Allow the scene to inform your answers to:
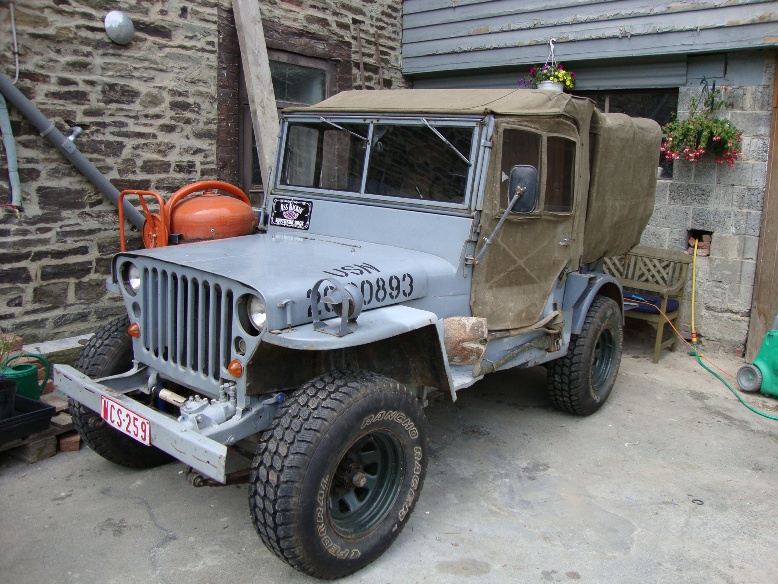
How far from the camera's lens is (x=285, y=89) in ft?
23.5

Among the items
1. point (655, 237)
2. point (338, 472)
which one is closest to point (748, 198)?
point (655, 237)

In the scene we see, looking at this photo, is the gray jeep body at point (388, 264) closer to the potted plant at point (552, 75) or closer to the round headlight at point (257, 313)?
the round headlight at point (257, 313)

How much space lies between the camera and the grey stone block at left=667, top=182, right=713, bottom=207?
6395 mm

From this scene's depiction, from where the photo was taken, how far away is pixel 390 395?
2.98m

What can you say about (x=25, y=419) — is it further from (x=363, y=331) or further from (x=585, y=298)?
(x=585, y=298)

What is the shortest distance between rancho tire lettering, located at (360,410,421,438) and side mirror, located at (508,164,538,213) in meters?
1.36

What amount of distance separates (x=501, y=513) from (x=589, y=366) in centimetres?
155

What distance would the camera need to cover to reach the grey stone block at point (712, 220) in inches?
248

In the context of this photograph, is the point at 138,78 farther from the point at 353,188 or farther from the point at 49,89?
the point at 353,188

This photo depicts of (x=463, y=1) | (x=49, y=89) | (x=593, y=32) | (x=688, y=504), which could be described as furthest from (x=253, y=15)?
(x=688, y=504)

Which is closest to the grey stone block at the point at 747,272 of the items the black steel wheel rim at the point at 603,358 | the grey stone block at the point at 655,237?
the grey stone block at the point at 655,237

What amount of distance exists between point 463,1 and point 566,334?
496cm

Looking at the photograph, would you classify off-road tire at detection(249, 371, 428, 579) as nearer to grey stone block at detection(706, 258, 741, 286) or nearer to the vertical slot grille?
the vertical slot grille

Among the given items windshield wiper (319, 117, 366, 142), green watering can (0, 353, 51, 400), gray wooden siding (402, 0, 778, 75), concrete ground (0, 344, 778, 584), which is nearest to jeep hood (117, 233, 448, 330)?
windshield wiper (319, 117, 366, 142)
